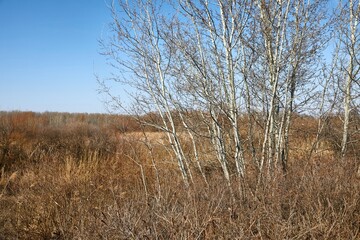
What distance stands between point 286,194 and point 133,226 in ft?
6.25

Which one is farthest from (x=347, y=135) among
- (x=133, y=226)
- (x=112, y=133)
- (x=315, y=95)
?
(x=112, y=133)

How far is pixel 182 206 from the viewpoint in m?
4.04

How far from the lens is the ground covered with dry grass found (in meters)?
3.17

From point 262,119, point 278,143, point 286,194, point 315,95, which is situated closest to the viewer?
point 286,194

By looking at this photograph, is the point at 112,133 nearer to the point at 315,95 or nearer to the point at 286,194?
the point at 315,95

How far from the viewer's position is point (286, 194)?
394 centimetres

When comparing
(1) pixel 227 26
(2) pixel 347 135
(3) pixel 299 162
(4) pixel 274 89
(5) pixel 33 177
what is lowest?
(5) pixel 33 177

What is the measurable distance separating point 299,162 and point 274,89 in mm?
1859

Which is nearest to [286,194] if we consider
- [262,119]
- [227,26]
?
[262,119]

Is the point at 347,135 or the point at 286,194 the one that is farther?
the point at 347,135

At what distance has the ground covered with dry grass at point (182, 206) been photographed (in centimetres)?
317

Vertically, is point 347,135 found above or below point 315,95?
below

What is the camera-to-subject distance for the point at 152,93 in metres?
6.29

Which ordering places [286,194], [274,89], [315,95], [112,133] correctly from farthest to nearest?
[112,133] < [315,95] < [274,89] < [286,194]
